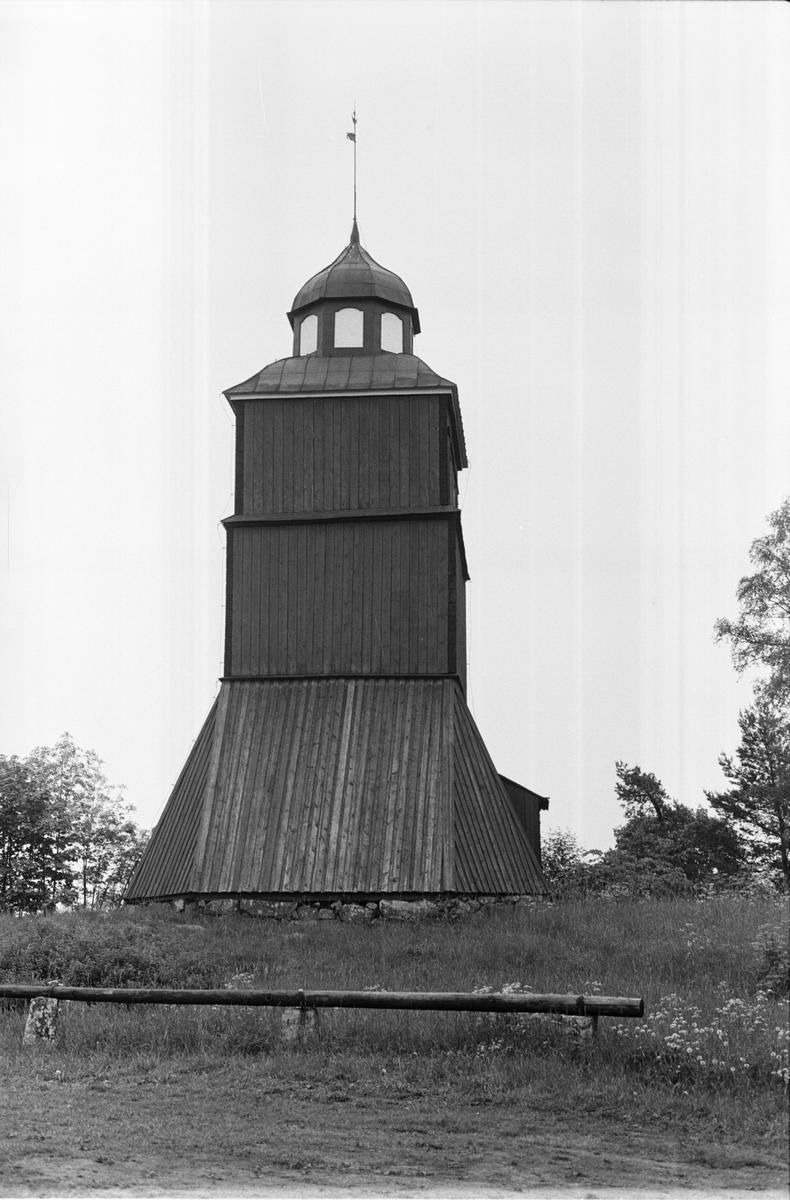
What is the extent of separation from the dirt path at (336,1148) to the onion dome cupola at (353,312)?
67.4 ft

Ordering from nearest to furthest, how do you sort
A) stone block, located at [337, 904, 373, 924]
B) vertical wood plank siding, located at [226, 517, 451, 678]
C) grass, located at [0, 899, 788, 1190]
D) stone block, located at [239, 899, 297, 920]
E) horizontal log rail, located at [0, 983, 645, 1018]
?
1. grass, located at [0, 899, 788, 1190]
2. horizontal log rail, located at [0, 983, 645, 1018]
3. stone block, located at [337, 904, 373, 924]
4. stone block, located at [239, 899, 297, 920]
5. vertical wood plank siding, located at [226, 517, 451, 678]

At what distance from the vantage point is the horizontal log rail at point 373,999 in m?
12.6

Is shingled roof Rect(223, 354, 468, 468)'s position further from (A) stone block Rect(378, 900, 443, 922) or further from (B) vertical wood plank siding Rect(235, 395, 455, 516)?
(A) stone block Rect(378, 900, 443, 922)

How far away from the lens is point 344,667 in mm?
27516

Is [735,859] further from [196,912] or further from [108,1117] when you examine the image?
[108,1117]

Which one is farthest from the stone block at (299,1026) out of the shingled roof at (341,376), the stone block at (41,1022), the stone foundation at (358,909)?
the shingled roof at (341,376)

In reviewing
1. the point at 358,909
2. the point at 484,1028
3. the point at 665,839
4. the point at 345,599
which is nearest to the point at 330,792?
the point at 358,909

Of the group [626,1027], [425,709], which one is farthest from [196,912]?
[626,1027]

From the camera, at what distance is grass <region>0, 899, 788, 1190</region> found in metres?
11.6

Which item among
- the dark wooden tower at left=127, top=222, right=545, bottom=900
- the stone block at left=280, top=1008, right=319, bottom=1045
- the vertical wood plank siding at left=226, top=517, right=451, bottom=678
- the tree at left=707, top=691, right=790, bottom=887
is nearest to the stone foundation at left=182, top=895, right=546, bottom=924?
the dark wooden tower at left=127, top=222, right=545, bottom=900

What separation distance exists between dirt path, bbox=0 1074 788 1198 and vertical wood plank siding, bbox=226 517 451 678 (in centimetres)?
1558

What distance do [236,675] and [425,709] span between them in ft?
12.5

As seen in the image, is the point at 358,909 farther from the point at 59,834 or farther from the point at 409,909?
the point at 59,834

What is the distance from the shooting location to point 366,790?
26031 millimetres
